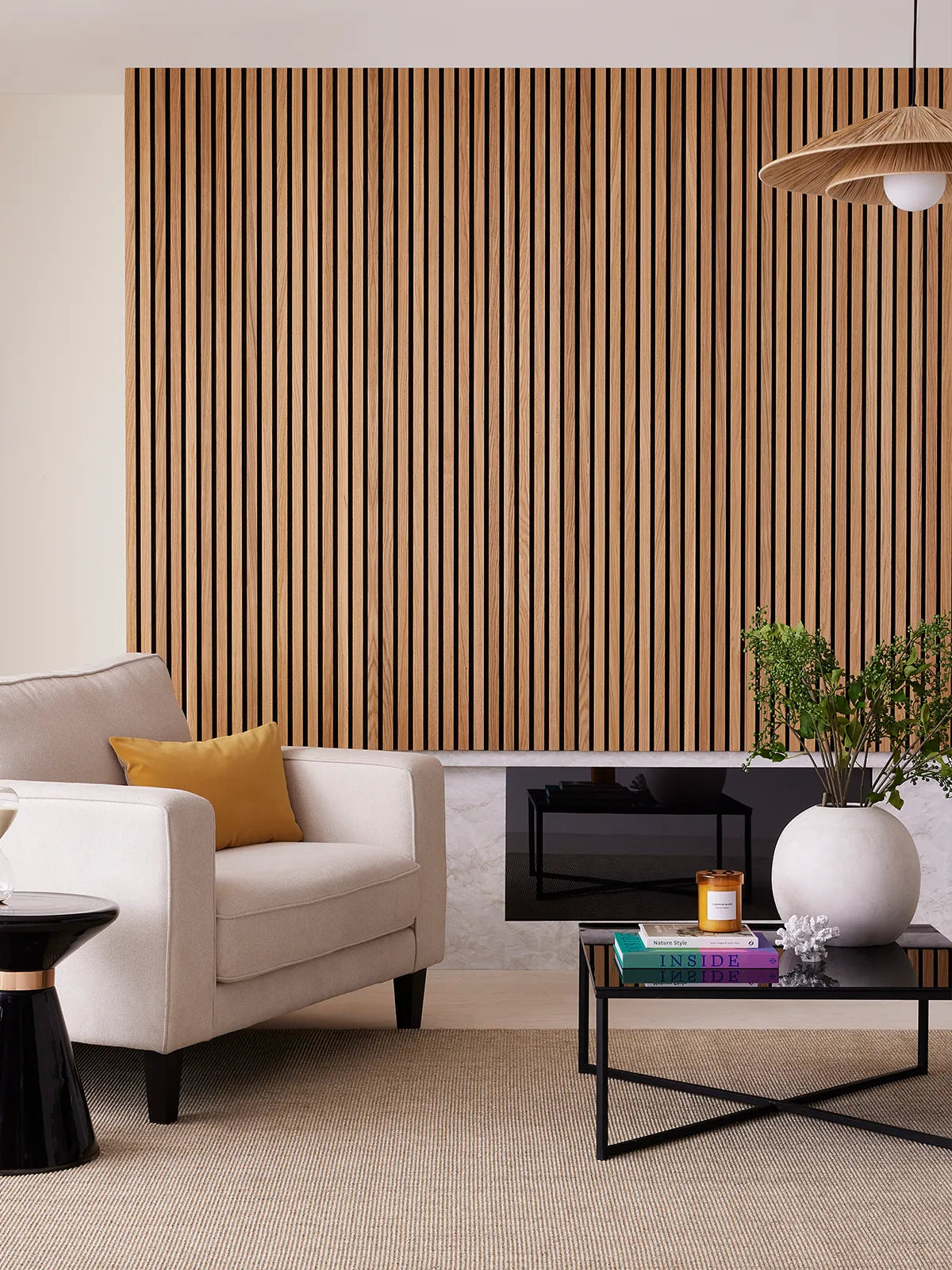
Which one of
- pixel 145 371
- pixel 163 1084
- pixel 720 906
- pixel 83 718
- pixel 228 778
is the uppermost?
pixel 145 371

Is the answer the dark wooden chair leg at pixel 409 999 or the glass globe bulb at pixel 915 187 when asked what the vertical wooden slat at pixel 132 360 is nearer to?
the dark wooden chair leg at pixel 409 999

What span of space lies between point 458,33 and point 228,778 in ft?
7.70

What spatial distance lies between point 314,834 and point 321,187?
209 centimetres

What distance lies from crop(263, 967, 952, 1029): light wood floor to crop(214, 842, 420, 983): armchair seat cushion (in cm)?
41

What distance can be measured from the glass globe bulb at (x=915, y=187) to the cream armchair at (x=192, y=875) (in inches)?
73.4

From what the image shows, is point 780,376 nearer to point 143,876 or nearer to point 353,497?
point 353,497

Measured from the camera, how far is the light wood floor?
3641 millimetres

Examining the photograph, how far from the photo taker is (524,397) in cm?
429

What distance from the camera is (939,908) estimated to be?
4293 millimetres

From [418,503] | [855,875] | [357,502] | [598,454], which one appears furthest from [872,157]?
[357,502]

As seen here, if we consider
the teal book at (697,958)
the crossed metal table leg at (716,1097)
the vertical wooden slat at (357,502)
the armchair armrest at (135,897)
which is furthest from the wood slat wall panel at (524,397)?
the teal book at (697,958)

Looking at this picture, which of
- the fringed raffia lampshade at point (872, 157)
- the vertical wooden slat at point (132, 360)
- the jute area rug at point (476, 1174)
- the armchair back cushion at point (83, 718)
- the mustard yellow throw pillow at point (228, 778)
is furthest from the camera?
the vertical wooden slat at point (132, 360)

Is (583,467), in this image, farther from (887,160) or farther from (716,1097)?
(716,1097)

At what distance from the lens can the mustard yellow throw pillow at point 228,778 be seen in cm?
343
